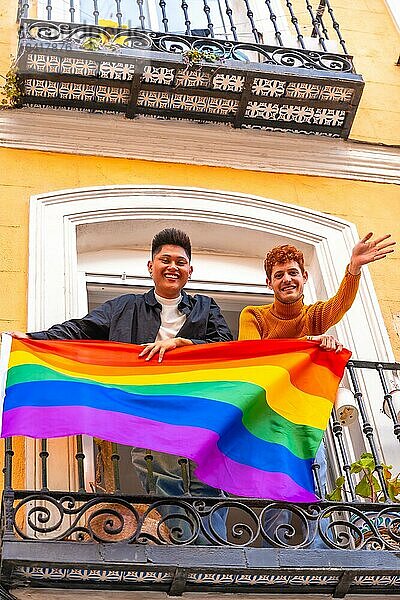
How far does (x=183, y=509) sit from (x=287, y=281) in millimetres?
1727

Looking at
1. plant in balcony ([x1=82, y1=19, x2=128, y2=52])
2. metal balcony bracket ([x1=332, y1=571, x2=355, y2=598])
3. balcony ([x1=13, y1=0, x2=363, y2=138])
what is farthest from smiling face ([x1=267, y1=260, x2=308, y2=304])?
plant in balcony ([x1=82, y1=19, x2=128, y2=52])

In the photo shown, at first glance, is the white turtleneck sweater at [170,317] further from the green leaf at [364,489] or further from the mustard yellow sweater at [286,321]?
the green leaf at [364,489]

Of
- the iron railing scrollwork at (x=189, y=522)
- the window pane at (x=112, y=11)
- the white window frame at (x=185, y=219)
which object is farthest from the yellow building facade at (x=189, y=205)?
the iron railing scrollwork at (x=189, y=522)

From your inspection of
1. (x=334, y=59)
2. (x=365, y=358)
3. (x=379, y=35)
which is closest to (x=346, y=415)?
(x=365, y=358)

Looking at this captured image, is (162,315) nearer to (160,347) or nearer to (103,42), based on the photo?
(160,347)

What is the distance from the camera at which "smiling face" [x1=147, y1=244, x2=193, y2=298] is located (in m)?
6.99

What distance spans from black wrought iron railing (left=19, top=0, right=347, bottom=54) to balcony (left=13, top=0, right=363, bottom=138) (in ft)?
0.15

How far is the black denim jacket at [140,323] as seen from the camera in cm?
690

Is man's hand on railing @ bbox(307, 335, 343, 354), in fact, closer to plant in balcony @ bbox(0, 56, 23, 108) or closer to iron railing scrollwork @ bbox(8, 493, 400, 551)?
iron railing scrollwork @ bbox(8, 493, 400, 551)

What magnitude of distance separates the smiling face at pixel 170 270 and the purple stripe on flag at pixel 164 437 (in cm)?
121

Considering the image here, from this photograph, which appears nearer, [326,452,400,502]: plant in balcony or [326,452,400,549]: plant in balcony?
[326,452,400,549]: plant in balcony

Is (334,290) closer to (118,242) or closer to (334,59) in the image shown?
(118,242)

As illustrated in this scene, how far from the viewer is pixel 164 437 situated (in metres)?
5.92

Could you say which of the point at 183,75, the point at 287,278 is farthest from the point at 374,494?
the point at 183,75
